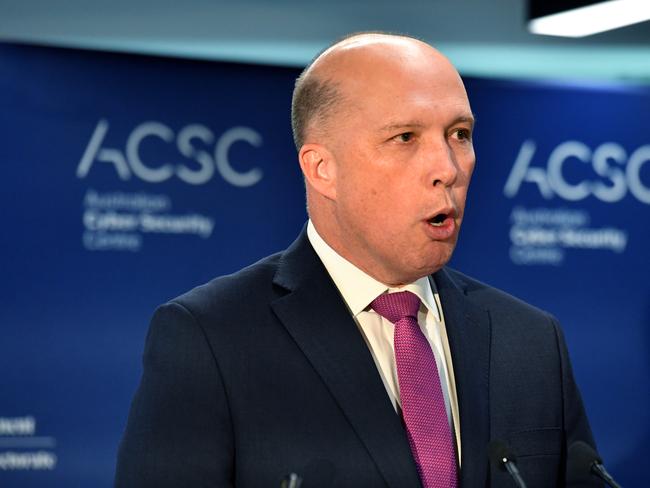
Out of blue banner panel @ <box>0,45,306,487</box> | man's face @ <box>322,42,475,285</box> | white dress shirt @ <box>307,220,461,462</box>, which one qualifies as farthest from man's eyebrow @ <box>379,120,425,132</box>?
blue banner panel @ <box>0,45,306,487</box>

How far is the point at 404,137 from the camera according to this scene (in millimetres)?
1833

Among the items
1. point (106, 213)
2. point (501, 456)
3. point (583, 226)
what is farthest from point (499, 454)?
point (583, 226)

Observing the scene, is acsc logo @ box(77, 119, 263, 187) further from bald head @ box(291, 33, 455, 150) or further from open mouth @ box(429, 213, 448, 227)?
open mouth @ box(429, 213, 448, 227)

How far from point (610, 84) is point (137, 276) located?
7.90 feet

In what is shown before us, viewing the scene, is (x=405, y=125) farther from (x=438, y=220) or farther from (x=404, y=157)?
(x=438, y=220)

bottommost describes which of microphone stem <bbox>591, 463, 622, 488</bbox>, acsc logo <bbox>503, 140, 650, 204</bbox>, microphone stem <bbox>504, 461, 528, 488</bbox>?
microphone stem <bbox>591, 463, 622, 488</bbox>

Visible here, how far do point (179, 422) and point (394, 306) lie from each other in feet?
1.45

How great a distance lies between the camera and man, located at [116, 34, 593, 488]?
5.84 feet

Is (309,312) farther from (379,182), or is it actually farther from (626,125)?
(626,125)

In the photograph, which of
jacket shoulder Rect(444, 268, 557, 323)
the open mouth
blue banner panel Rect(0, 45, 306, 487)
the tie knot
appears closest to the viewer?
the open mouth

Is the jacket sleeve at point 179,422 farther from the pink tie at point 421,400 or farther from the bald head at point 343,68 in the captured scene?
the bald head at point 343,68

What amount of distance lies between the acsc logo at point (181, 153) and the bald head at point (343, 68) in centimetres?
249

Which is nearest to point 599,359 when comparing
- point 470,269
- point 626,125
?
point 470,269

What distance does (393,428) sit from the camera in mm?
1806
